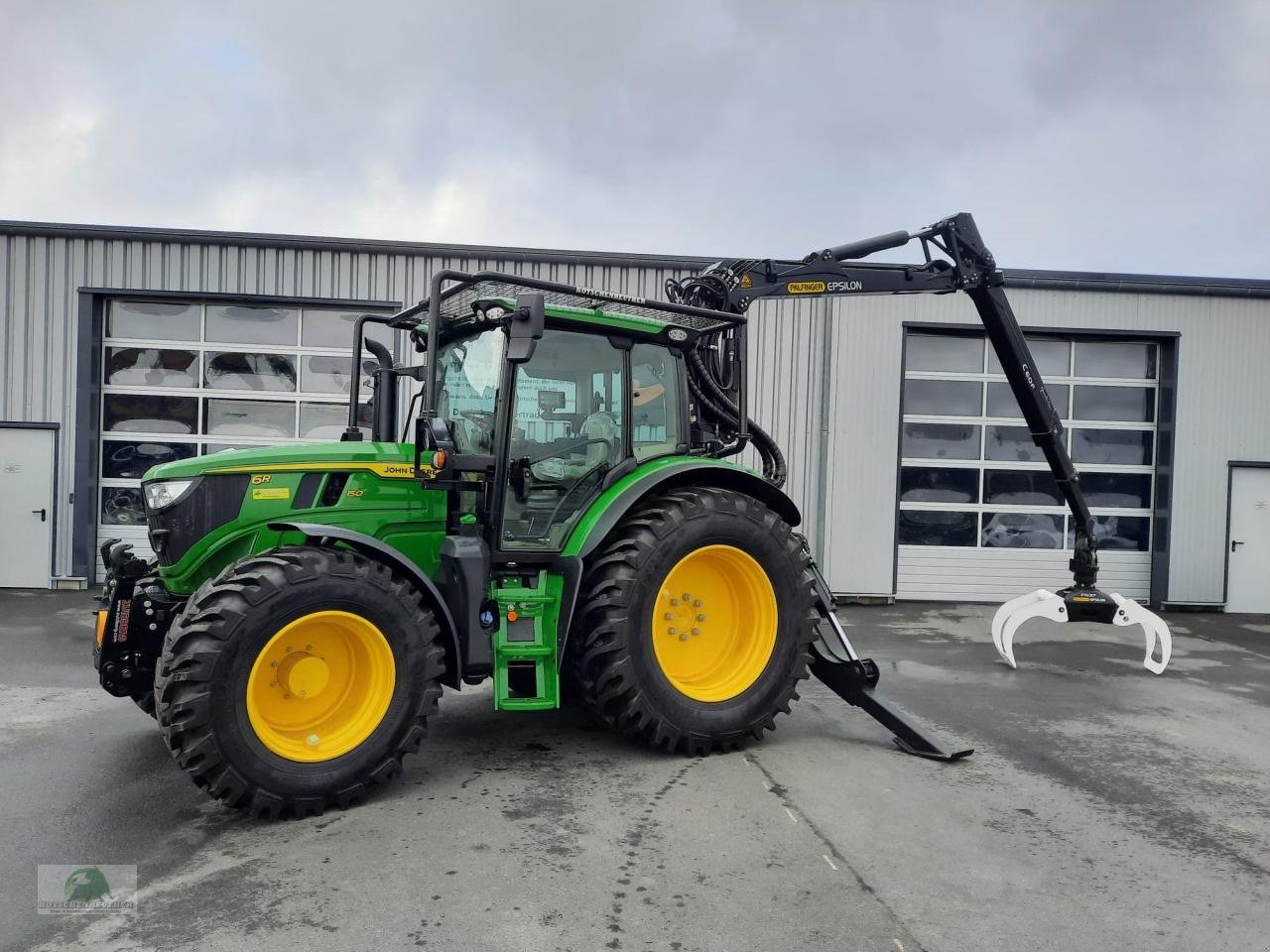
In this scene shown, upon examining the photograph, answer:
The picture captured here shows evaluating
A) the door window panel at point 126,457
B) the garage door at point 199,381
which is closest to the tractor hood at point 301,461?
the garage door at point 199,381

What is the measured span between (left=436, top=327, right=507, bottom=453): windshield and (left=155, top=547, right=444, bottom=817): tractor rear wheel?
0.92 m

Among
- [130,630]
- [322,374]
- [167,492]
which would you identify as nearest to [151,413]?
[322,374]

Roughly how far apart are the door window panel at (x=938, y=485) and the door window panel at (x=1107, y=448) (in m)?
1.51

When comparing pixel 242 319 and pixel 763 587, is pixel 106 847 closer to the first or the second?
pixel 763 587

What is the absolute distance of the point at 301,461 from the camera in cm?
449

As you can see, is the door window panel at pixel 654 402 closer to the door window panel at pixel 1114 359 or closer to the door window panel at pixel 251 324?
the door window panel at pixel 251 324

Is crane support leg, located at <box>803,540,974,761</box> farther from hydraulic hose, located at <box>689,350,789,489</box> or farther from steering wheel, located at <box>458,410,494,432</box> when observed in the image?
steering wheel, located at <box>458,410,494,432</box>

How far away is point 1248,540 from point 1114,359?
9.69 feet

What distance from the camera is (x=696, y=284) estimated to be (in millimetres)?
6309

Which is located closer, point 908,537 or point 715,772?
point 715,772

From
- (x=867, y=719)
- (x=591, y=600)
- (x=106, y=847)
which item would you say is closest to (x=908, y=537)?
(x=867, y=719)

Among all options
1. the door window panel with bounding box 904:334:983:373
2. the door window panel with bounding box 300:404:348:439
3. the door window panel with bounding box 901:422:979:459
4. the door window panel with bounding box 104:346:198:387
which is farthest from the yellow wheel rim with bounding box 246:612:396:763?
the door window panel with bounding box 904:334:983:373

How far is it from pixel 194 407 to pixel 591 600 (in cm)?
859

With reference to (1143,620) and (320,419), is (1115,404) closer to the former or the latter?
(1143,620)
